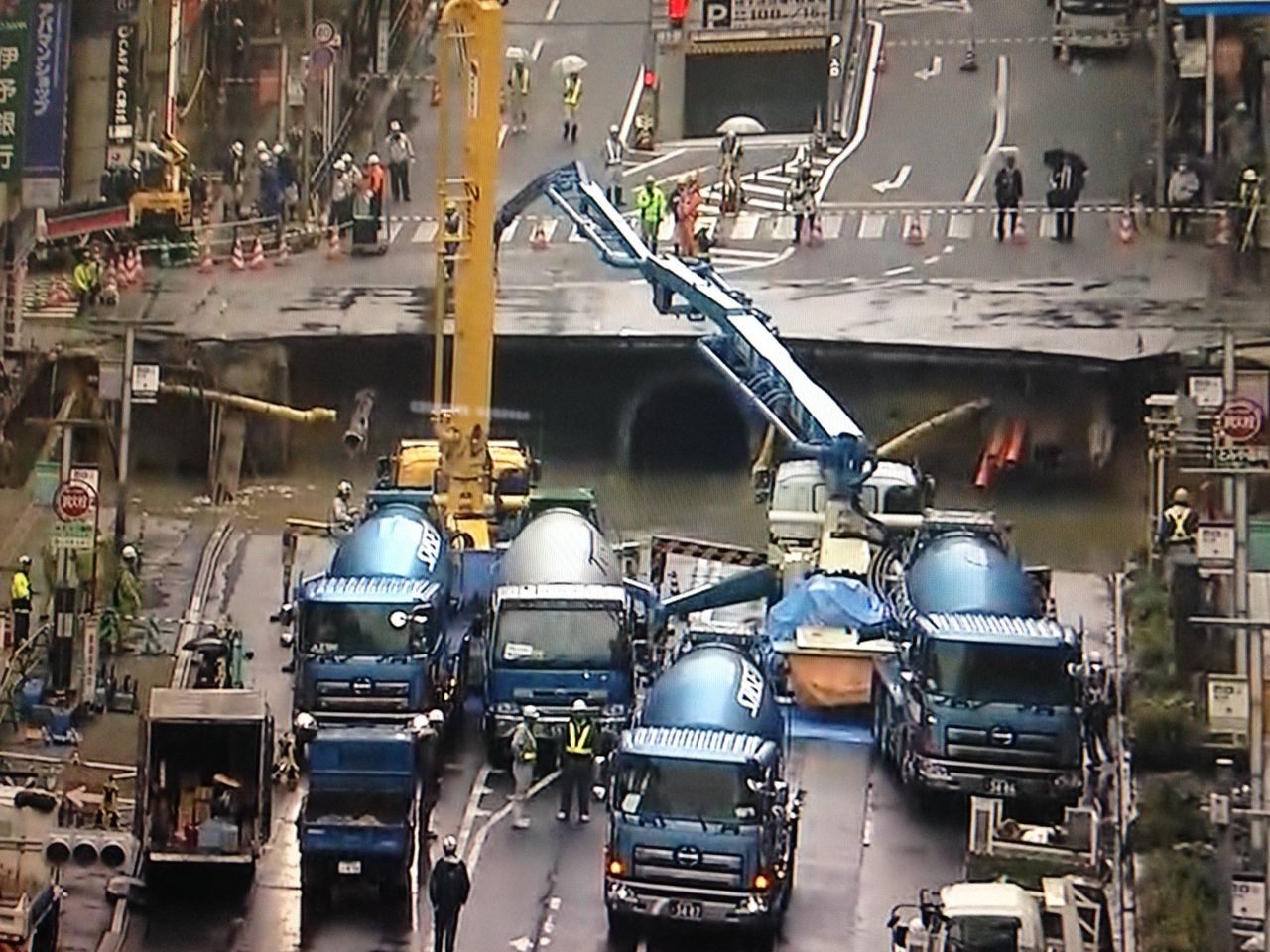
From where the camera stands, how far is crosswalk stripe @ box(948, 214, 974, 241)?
33219 mm

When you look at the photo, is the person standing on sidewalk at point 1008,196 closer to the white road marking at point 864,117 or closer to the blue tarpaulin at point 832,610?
the white road marking at point 864,117

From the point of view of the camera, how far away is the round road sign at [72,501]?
2572 cm

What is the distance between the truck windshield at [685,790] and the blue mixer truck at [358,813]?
2365 mm

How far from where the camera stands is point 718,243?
3378cm

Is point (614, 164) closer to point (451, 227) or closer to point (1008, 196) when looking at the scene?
point (1008, 196)

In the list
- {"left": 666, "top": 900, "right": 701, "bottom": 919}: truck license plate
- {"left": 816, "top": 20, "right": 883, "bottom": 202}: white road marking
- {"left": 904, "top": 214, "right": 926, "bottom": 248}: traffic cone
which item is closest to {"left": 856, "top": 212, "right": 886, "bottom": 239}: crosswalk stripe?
{"left": 904, "top": 214, "right": 926, "bottom": 248}: traffic cone

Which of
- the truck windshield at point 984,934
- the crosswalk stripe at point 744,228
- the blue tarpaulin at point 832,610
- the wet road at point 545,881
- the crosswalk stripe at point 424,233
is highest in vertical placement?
the crosswalk stripe at point 744,228

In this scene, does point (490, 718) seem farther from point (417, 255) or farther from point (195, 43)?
point (195, 43)

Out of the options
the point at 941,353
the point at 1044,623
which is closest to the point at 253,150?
the point at 941,353

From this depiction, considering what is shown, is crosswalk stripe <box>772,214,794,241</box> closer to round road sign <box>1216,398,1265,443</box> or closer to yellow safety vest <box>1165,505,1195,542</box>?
yellow safety vest <box>1165,505,1195,542</box>

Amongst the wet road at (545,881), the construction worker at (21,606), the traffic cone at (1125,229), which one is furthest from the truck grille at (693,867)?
the traffic cone at (1125,229)

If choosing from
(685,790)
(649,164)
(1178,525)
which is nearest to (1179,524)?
(1178,525)

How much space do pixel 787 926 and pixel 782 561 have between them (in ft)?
23.5

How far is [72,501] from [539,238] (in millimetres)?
10457
